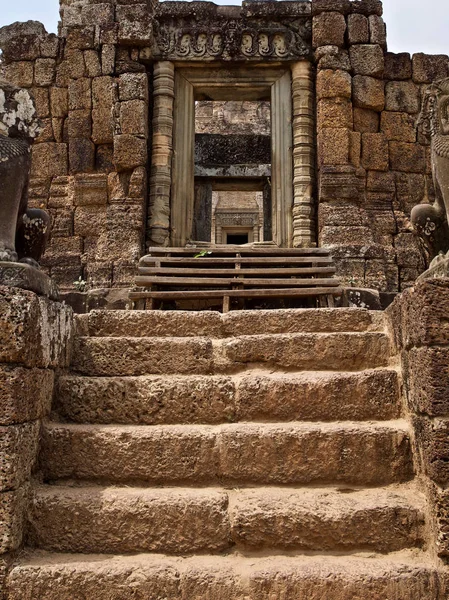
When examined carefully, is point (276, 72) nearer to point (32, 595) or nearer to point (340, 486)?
point (340, 486)

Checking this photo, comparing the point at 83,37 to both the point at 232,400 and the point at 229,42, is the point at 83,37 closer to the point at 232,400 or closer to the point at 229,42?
the point at 229,42

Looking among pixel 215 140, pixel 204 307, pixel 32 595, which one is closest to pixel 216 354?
pixel 32 595

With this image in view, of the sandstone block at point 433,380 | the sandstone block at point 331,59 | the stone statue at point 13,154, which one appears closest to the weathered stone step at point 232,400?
the sandstone block at point 433,380

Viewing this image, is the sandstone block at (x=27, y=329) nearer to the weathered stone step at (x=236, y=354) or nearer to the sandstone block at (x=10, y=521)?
the weathered stone step at (x=236, y=354)

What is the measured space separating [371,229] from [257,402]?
5190 millimetres

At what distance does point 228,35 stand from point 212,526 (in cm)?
713

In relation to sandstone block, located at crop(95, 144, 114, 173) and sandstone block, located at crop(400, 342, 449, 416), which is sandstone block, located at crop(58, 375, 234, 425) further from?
sandstone block, located at crop(95, 144, 114, 173)

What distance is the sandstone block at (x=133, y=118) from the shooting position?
7809 mm

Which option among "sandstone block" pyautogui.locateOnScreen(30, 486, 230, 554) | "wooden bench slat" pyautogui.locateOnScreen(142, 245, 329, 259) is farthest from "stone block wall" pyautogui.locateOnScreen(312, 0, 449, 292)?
"sandstone block" pyautogui.locateOnScreen(30, 486, 230, 554)

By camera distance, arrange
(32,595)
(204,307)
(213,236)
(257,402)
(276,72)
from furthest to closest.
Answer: (213,236), (276,72), (204,307), (257,402), (32,595)

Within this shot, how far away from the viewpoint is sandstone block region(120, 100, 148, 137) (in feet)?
25.6

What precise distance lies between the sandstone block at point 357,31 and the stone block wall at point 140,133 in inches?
0.6

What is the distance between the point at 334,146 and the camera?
25.4ft

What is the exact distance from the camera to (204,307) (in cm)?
589
